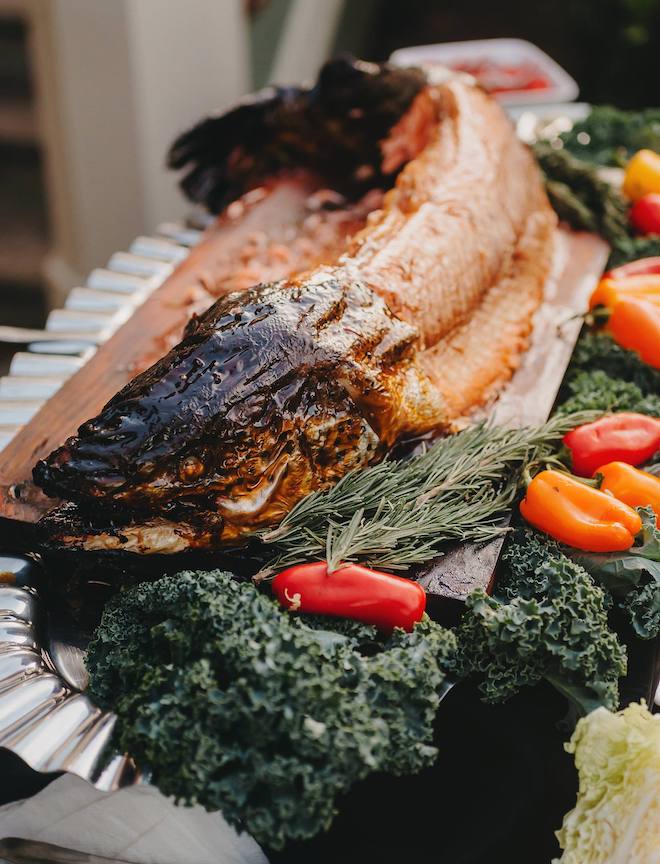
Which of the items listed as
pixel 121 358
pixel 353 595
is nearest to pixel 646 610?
pixel 353 595

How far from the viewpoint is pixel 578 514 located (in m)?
2.54

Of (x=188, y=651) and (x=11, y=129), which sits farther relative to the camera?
(x=11, y=129)

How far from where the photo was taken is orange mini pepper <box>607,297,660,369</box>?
127 inches

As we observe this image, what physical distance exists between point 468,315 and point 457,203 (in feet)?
1.47

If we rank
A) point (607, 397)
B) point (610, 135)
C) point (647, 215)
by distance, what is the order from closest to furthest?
point (607, 397)
point (647, 215)
point (610, 135)

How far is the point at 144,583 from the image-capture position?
7.59 feet

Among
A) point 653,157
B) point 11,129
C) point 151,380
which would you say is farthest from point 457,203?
point 11,129

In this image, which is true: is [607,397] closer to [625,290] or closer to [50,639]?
[625,290]

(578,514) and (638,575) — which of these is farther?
(578,514)

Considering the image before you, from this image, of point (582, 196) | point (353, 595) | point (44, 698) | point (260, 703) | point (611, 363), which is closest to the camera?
point (260, 703)

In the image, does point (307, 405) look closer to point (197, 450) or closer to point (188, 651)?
point (197, 450)

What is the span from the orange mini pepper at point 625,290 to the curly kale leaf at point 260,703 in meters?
Answer: 1.73

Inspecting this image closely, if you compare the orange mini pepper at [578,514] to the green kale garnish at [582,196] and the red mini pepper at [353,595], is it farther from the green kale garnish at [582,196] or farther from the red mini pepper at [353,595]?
the green kale garnish at [582,196]

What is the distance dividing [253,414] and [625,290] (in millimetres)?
1741
